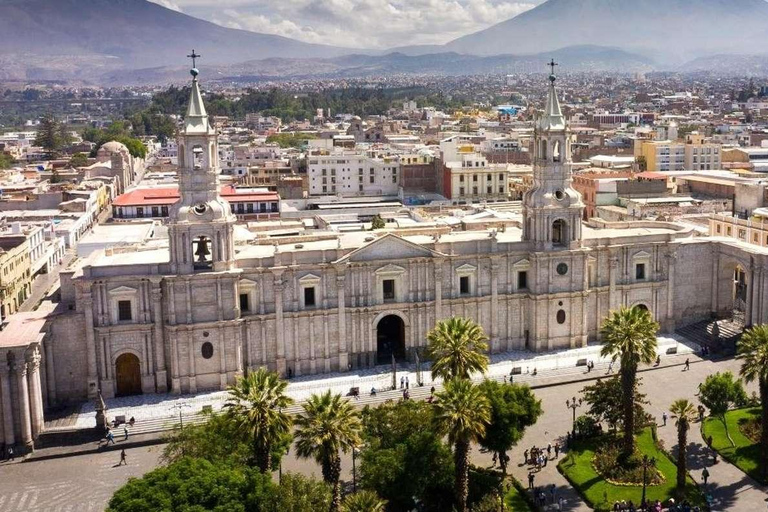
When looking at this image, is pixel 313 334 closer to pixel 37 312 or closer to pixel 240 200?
pixel 37 312

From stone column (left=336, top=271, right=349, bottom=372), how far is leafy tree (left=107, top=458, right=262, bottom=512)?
2277 centimetres

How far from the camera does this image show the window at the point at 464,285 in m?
58.1

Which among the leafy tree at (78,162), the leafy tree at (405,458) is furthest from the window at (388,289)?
the leafy tree at (78,162)

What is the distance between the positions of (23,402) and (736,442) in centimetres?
3692

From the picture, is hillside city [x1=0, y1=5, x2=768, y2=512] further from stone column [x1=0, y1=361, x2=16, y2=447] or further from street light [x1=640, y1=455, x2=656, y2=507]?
street light [x1=640, y1=455, x2=656, y2=507]

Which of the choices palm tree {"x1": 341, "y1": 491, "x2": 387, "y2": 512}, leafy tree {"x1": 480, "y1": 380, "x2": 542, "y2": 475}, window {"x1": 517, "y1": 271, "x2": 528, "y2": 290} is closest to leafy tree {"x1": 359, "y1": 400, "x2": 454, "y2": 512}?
leafy tree {"x1": 480, "y1": 380, "x2": 542, "y2": 475}

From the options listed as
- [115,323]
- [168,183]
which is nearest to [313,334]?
[115,323]

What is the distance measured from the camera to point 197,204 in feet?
170

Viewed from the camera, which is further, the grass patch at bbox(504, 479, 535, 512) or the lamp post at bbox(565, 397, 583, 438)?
the lamp post at bbox(565, 397, 583, 438)

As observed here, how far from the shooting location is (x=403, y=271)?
56.3 meters

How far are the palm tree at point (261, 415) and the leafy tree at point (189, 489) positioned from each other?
5.78 feet

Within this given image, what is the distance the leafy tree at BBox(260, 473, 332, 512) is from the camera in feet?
105

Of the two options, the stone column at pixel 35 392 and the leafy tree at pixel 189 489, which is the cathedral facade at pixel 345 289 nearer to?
the stone column at pixel 35 392

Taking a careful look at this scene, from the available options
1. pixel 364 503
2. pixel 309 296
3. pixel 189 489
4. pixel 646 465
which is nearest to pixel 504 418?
pixel 646 465
